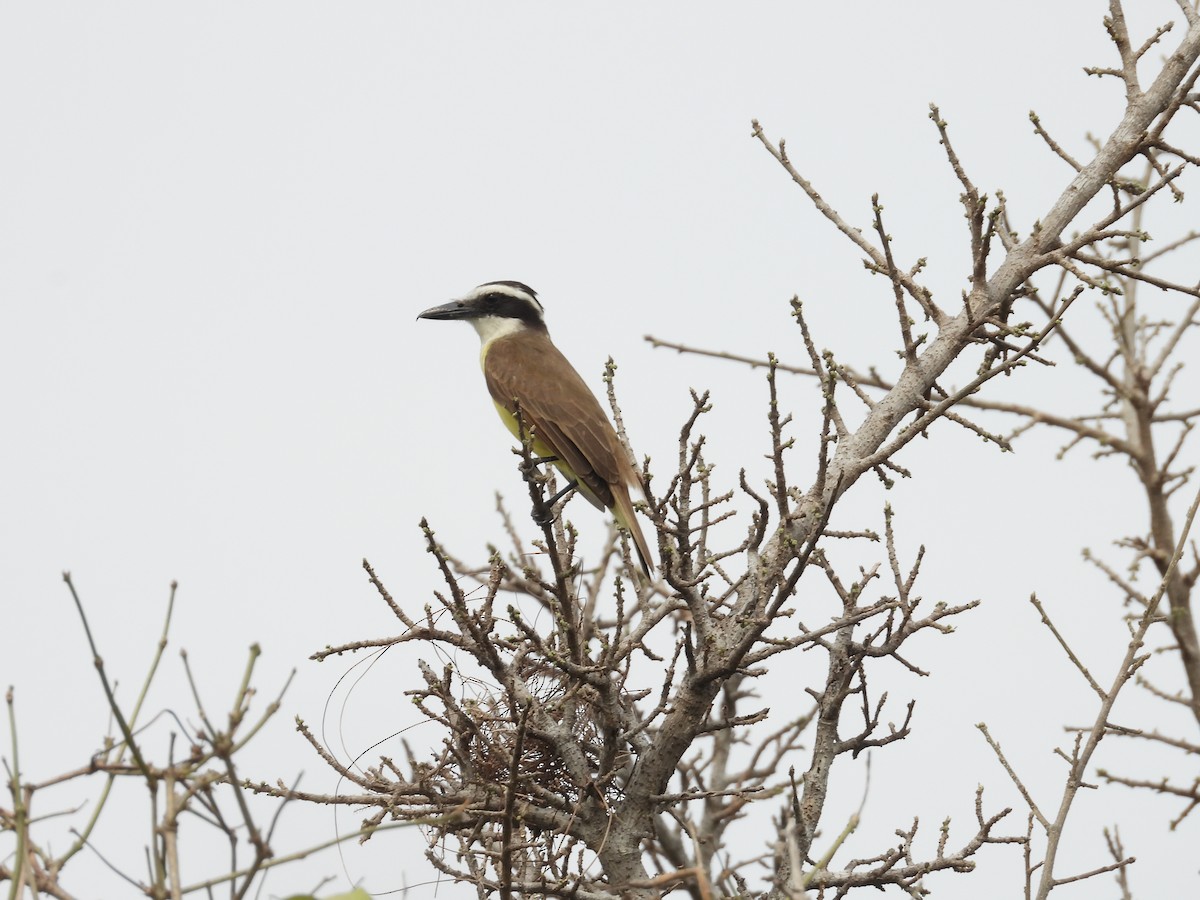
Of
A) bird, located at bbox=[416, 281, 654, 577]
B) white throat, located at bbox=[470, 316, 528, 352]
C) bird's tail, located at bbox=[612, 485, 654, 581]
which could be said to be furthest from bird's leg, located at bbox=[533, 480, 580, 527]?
white throat, located at bbox=[470, 316, 528, 352]

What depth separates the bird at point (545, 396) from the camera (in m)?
6.62

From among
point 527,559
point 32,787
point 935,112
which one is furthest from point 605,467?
point 32,787

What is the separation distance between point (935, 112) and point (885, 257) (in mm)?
642

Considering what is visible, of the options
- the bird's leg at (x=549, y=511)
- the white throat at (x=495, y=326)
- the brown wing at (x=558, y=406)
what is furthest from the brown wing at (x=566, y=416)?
the white throat at (x=495, y=326)

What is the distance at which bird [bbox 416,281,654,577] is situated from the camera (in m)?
6.62

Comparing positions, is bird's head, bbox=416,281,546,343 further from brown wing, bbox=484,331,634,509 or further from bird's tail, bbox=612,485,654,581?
bird's tail, bbox=612,485,654,581

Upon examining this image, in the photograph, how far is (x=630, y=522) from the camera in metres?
6.15

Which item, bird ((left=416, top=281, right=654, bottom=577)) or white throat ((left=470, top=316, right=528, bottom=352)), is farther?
white throat ((left=470, top=316, right=528, bottom=352))

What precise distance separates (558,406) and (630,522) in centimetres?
111

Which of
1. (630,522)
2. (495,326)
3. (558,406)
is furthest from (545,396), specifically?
(495,326)

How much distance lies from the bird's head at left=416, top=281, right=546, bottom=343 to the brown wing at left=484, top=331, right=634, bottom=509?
0.34 m

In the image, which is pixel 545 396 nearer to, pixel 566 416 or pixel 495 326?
pixel 566 416

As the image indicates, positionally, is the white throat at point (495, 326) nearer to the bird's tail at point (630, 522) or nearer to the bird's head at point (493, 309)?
the bird's head at point (493, 309)

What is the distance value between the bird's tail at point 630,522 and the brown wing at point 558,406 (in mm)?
36
